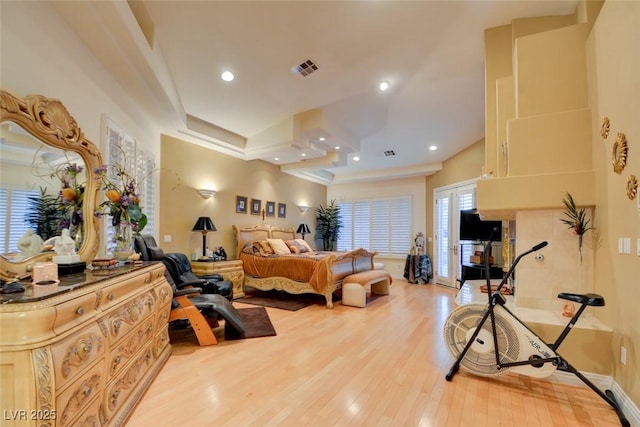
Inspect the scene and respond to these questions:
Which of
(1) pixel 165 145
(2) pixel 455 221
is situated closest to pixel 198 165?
(1) pixel 165 145

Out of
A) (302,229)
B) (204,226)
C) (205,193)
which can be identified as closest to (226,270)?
(204,226)

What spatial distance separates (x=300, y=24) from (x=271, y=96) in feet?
4.78

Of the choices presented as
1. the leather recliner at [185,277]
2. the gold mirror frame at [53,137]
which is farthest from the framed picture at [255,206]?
the gold mirror frame at [53,137]

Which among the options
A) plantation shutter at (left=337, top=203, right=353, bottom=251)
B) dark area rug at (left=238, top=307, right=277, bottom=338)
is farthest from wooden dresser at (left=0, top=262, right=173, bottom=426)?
plantation shutter at (left=337, top=203, right=353, bottom=251)

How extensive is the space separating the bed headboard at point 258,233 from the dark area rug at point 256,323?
166 centimetres

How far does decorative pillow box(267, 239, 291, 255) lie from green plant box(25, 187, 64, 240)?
4.07 metres

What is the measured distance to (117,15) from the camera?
2236mm

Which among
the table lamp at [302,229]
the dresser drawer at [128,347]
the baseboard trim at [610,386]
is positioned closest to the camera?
the dresser drawer at [128,347]

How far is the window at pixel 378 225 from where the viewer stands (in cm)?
821

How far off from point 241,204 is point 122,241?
3579 millimetres

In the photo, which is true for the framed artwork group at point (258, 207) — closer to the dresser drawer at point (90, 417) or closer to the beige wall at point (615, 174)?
the dresser drawer at point (90, 417)

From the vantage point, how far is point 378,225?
8648mm

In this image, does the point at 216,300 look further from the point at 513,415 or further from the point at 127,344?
the point at 513,415

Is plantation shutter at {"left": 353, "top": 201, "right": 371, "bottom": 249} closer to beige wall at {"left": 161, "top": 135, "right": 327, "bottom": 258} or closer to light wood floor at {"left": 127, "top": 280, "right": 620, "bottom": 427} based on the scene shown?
beige wall at {"left": 161, "top": 135, "right": 327, "bottom": 258}
